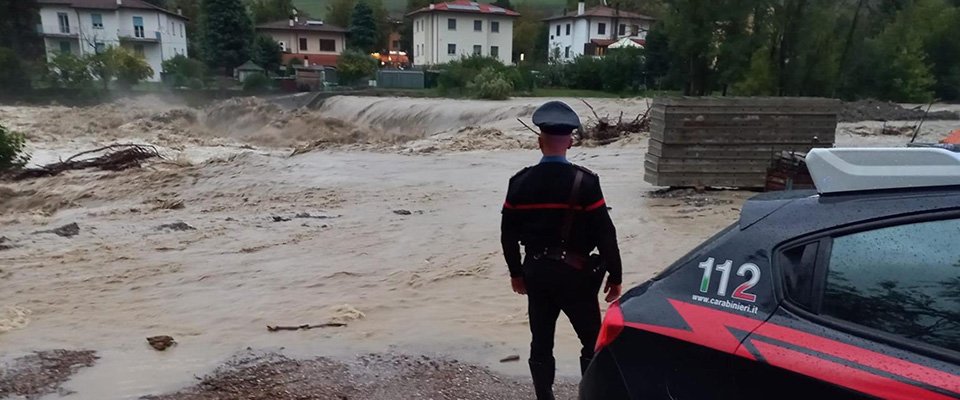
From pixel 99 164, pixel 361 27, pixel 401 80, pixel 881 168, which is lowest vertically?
pixel 99 164

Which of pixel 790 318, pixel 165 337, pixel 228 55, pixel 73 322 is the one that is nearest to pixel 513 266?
pixel 790 318

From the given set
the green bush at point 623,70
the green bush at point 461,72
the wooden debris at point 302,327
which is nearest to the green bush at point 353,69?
the green bush at point 461,72

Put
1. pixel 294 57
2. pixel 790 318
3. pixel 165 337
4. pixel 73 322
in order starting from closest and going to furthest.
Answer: pixel 790 318
pixel 165 337
pixel 73 322
pixel 294 57

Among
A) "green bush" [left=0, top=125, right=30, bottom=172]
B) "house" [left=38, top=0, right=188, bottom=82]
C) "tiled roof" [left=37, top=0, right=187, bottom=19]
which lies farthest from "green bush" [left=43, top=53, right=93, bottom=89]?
"green bush" [left=0, top=125, right=30, bottom=172]

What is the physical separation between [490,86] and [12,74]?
34.6 metres

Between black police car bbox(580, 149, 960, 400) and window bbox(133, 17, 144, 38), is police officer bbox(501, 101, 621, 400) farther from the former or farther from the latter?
window bbox(133, 17, 144, 38)

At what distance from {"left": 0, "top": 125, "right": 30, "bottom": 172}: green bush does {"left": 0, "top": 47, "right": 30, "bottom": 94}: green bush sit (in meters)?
37.1

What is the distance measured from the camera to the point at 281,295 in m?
7.14

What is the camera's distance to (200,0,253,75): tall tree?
190 feet

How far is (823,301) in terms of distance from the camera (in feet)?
6.77

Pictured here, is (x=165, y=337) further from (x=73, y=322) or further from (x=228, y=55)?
(x=228, y=55)

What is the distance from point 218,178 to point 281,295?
1078 cm

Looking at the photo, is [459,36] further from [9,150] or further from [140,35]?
[9,150]

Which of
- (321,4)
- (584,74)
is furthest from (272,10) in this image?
(321,4)
